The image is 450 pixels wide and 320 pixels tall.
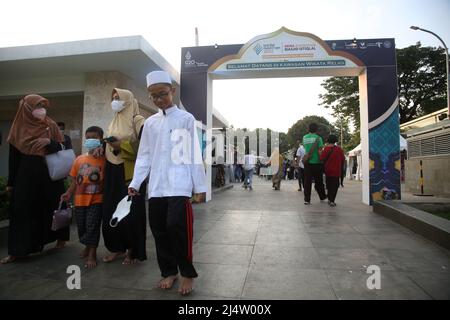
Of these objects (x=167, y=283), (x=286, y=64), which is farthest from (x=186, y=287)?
(x=286, y=64)

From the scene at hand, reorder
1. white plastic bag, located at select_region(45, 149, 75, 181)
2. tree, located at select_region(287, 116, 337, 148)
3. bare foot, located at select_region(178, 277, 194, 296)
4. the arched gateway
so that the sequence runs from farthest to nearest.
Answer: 1. tree, located at select_region(287, 116, 337, 148)
2. the arched gateway
3. white plastic bag, located at select_region(45, 149, 75, 181)
4. bare foot, located at select_region(178, 277, 194, 296)

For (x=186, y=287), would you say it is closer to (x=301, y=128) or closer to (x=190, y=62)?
(x=190, y=62)

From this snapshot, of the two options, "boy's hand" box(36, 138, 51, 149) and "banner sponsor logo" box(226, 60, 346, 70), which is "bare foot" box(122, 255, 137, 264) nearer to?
"boy's hand" box(36, 138, 51, 149)

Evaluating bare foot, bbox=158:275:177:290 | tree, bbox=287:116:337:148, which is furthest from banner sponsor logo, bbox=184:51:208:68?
tree, bbox=287:116:337:148

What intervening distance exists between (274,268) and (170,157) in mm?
1512

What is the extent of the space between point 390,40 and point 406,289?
683 cm

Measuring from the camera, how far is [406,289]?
262 centimetres

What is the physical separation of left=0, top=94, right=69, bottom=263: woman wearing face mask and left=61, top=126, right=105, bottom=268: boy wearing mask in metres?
0.36

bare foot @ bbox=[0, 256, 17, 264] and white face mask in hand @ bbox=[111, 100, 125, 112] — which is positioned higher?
white face mask in hand @ bbox=[111, 100, 125, 112]

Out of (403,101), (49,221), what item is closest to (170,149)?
(49,221)

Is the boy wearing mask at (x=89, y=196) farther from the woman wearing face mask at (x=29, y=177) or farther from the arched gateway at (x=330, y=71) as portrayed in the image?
the arched gateway at (x=330, y=71)

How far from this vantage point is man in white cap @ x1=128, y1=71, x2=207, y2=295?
2574mm

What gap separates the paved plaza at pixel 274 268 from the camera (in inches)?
102

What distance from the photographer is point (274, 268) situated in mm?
3145
